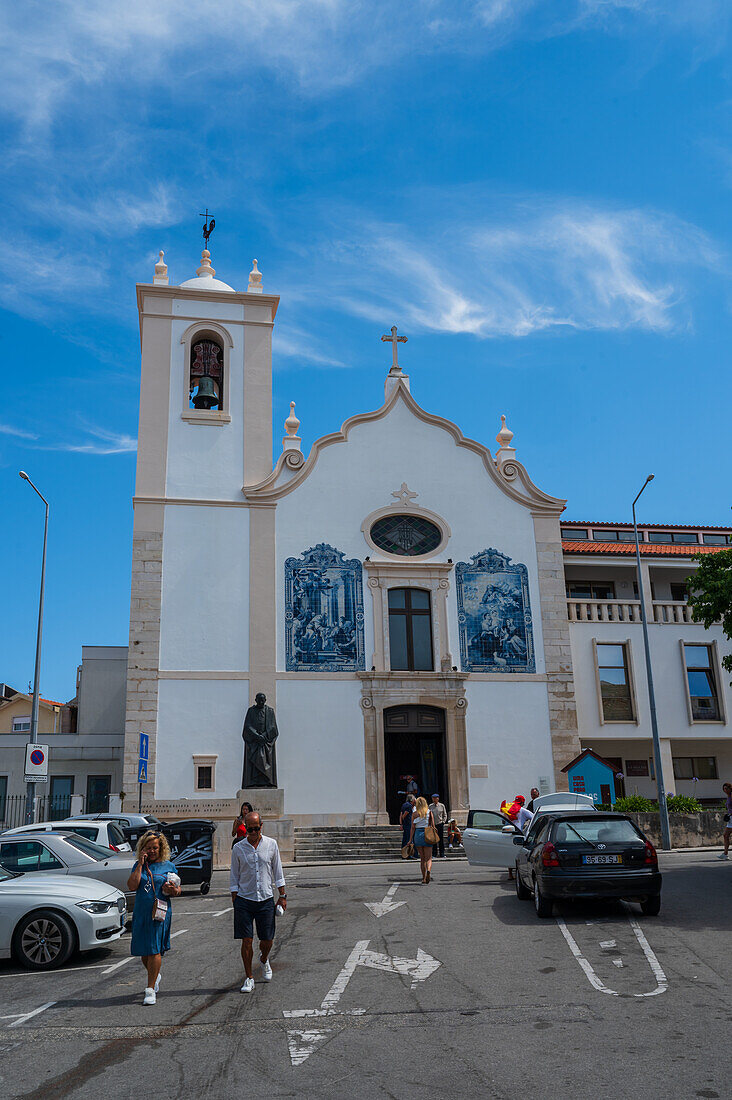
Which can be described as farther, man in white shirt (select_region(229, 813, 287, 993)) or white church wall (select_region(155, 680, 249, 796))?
white church wall (select_region(155, 680, 249, 796))

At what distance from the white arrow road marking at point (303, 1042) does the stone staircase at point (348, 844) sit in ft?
59.2

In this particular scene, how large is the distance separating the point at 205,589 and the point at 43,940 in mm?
18663

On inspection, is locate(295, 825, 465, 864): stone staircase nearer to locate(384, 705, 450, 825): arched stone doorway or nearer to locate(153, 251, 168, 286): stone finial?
locate(384, 705, 450, 825): arched stone doorway

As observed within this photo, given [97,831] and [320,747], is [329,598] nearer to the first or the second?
[320,747]

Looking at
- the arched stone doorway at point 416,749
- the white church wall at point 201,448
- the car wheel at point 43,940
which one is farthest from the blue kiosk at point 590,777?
the car wheel at point 43,940

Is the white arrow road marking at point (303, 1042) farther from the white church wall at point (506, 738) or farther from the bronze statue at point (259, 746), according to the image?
the white church wall at point (506, 738)

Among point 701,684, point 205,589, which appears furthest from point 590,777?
point 205,589

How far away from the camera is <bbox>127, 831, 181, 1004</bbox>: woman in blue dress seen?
8.69 m

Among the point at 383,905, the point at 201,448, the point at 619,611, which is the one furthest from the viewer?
the point at 619,611

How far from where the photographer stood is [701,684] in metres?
32.2

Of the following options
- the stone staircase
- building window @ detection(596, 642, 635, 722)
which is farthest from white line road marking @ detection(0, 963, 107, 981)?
building window @ detection(596, 642, 635, 722)

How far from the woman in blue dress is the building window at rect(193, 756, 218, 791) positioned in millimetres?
18740

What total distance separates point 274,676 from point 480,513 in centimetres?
857

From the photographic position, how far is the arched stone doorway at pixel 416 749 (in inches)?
1145
